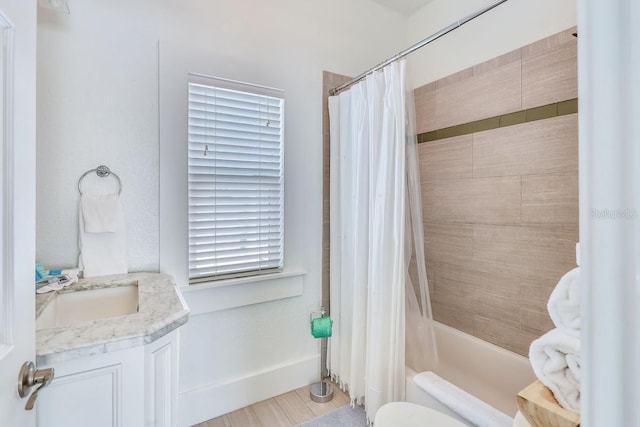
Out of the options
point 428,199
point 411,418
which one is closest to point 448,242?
point 428,199

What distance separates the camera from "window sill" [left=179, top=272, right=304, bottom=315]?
1703mm

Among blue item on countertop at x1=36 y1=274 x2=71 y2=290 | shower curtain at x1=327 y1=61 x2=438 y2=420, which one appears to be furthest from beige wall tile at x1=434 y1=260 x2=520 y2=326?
blue item on countertop at x1=36 y1=274 x2=71 y2=290

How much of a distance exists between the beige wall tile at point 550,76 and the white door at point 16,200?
2.07 meters

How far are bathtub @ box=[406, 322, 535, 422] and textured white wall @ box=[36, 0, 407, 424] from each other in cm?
85

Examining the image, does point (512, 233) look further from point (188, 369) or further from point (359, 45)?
A: point (188, 369)

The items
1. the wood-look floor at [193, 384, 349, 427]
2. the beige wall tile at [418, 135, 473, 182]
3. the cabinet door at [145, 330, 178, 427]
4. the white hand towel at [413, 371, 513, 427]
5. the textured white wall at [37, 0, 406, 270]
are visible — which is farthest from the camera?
the beige wall tile at [418, 135, 473, 182]

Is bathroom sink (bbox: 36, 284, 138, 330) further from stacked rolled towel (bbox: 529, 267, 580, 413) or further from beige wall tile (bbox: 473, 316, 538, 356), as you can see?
beige wall tile (bbox: 473, 316, 538, 356)

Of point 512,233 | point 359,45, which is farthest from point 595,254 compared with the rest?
point 359,45

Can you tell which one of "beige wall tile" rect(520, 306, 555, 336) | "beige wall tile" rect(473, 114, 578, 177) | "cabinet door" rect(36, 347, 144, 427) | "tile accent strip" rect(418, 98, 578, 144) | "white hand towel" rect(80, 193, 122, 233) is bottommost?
"beige wall tile" rect(520, 306, 555, 336)

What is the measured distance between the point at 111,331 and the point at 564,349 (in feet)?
3.62

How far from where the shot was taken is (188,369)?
1711mm

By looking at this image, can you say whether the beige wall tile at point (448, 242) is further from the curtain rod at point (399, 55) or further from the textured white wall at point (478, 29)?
the curtain rod at point (399, 55)

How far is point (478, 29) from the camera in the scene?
1.97m

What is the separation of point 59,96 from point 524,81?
2.33 metres
